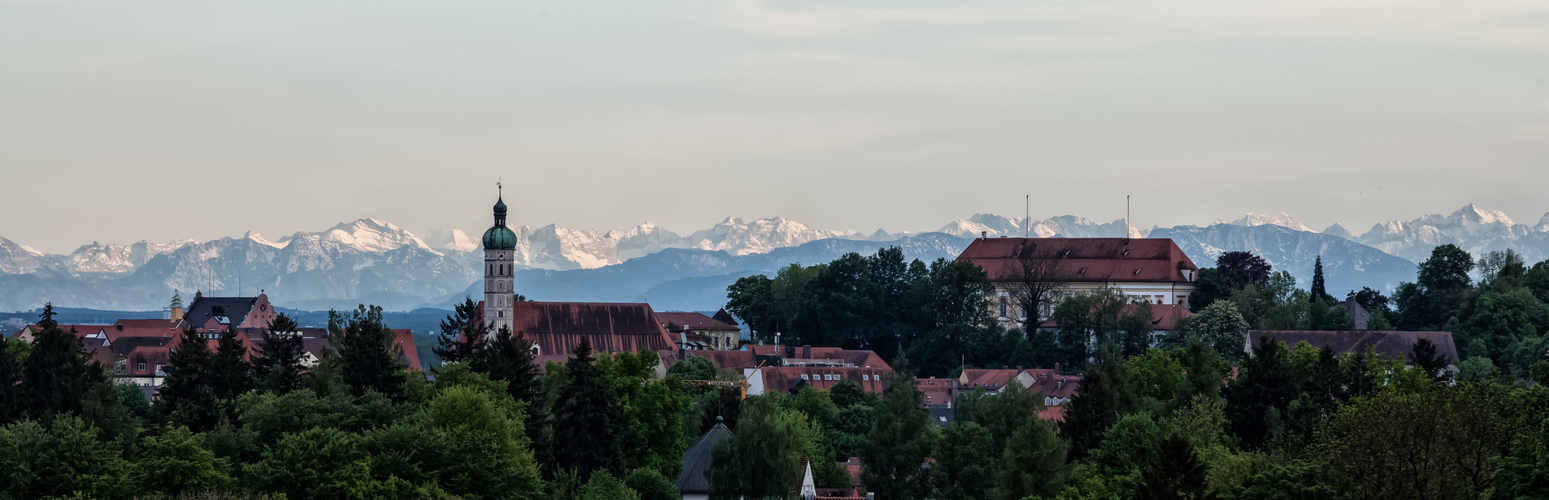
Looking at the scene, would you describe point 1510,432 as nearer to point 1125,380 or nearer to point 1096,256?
point 1125,380

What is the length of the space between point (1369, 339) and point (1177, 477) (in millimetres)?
70231

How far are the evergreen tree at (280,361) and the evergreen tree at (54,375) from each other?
7114mm

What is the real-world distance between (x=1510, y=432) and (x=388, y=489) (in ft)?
107

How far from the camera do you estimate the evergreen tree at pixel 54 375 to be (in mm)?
74562

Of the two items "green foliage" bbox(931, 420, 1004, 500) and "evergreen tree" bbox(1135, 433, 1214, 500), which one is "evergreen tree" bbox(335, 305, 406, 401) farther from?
"evergreen tree" bbox(1135, 433, 1214, 500)

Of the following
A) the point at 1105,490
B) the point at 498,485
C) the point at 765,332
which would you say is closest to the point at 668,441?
the point at 498,485

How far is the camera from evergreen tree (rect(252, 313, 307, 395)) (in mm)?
79375

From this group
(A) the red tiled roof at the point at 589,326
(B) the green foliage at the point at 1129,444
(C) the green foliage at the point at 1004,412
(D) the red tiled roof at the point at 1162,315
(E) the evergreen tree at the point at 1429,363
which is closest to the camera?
(B) the green foliage at the point at 1129,444

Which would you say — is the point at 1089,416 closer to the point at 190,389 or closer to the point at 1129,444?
the point at 1129,444

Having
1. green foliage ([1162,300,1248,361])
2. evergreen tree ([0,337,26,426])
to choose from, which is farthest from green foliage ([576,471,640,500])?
green foliage ([1162,300,1248,361])

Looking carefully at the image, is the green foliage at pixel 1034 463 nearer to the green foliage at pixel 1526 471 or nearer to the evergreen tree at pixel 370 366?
the green foliage at pixel 1526 471

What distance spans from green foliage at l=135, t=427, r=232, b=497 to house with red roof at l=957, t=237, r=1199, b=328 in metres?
89.2

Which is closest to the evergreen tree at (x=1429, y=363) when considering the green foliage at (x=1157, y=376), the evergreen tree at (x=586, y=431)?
the green foliage at (x=1157, y=376)

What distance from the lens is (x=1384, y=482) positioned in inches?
1762
